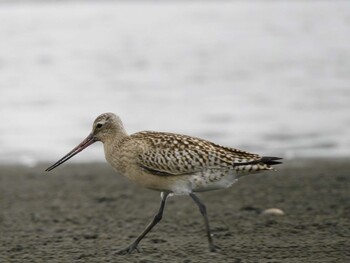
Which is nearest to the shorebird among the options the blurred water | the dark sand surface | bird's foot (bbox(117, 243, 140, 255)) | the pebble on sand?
bird's foot (bbox(117, 243, 140, 255))

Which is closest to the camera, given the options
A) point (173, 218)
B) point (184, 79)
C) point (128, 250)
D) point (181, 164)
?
point (181, 164)

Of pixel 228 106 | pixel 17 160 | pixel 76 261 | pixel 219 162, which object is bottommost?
pixel 76 261

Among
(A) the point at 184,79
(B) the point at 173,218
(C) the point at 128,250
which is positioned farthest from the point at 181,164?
(A) the point at 184,79

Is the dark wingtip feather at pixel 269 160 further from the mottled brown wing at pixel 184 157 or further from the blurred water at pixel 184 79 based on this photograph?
the blurred water at pixel 184 79

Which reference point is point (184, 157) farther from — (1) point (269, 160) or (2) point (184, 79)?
(2) point (184, 79)

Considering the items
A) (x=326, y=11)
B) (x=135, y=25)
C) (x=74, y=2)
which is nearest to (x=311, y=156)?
(x=135, y=25)

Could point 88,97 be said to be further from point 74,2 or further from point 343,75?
point 74,2

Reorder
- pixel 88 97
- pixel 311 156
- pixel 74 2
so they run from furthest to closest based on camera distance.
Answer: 1. pixel 74 2
2. pixel 88 97
3. pixel 311 156

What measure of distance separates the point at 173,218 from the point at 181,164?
6.45 ft

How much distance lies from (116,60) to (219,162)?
1799 centimetres

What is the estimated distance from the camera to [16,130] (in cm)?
1509

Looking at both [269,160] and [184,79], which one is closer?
[269,160]

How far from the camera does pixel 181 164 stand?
270 inches

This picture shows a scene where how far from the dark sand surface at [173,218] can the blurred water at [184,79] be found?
171 centimetres
